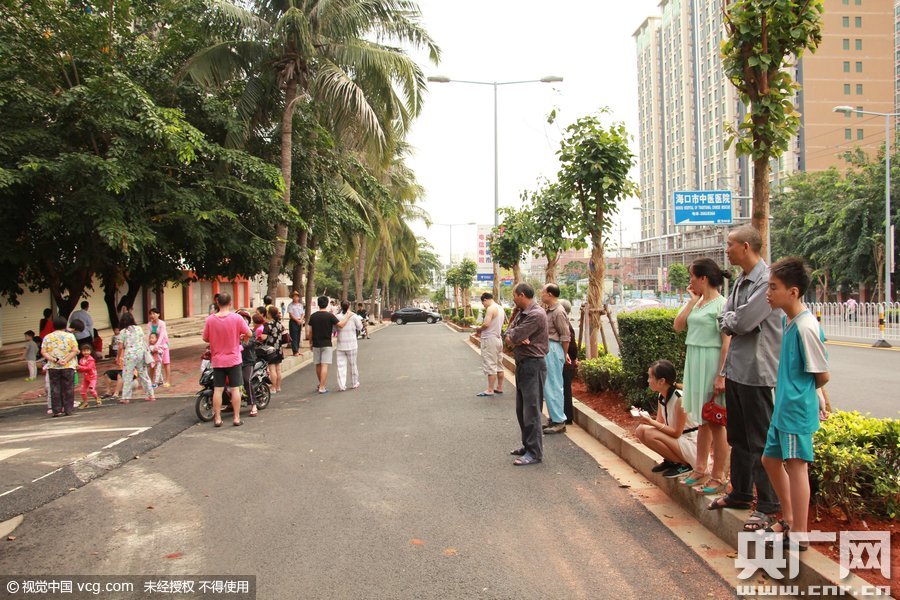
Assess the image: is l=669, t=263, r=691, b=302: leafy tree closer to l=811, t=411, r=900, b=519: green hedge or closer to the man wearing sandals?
l=811, t=411, r=900, b=519: green hedge

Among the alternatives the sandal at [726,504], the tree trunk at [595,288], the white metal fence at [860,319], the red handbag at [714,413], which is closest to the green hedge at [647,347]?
the tree trunk at [595,288]

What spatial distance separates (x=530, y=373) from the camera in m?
6.54

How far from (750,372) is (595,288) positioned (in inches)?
260

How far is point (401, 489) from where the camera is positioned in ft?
18.4

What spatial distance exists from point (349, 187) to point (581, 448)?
17.0m

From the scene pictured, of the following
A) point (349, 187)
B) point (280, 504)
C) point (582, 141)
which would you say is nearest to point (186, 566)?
point (280, 504)

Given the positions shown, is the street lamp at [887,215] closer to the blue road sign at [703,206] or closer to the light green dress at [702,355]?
the blue road sign at [703,206]

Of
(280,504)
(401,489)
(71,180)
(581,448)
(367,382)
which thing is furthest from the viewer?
(367,382)

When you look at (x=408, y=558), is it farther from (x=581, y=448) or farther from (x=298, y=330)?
(x=298, y=330)

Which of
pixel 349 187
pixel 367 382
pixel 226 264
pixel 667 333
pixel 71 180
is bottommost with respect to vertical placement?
pixel 367 382

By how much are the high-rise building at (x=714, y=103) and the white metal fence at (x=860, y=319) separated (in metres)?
24.6

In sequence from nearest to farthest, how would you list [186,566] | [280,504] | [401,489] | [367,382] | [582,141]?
[186,566]
[280,504]
[401,489]
[582,141]
[367,382]

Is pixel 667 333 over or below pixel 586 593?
over

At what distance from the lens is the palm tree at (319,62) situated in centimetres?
1519
